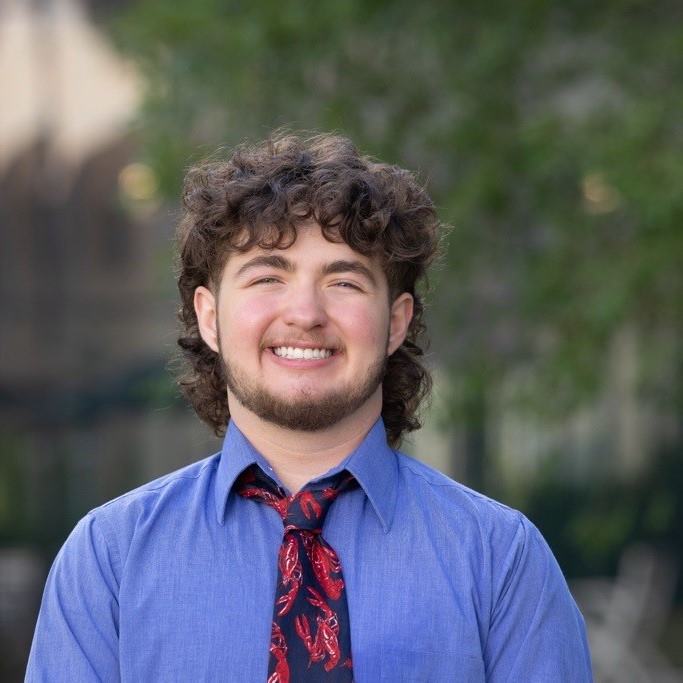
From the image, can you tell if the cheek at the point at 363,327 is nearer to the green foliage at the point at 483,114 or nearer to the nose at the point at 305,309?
the nose at the point at 305,309

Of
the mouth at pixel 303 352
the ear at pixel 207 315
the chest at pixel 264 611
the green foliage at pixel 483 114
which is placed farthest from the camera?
the green foliage at pixel 483 114

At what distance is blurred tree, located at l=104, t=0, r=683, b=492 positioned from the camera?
5.85m

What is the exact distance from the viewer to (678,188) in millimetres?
4922

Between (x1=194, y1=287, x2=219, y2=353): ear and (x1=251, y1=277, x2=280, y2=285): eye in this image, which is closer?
(x1=251, y1=277, x2=280, y2=285): eye

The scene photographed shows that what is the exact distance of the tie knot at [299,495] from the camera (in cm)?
229

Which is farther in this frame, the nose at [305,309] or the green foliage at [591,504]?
the green foliage at [591,504]

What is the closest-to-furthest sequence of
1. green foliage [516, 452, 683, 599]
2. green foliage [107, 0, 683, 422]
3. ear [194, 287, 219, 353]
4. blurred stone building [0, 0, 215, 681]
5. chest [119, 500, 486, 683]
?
chest [119, 500, 486, 683]
ear [194, 287, 219, 353]
green foliage [107, 0, 683, 422]
green foliage [516, 452, 683, 599]
blurred stone building [0, 0, 215, 681]

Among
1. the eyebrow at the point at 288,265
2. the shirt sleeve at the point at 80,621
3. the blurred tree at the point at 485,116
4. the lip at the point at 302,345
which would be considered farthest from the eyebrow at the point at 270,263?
the blurred tree at the point at 485,116

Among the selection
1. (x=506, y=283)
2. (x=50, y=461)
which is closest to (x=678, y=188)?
(x=506, y=283)

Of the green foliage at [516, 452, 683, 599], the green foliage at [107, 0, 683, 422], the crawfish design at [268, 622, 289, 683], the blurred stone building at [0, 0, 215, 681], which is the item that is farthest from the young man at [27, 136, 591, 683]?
the blurred stone building at [0, 0, 215, 681]

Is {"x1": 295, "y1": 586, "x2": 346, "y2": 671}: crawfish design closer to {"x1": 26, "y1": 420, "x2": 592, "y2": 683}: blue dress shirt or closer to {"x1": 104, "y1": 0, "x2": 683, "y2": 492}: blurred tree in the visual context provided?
{"x1": 26, "y1": 420, "x2": 592, "y2": 683}: blue dress shirt

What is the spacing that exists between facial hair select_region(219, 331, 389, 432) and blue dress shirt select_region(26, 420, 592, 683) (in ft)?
0.27

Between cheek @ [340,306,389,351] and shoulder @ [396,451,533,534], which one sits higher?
cheek @ [340,306,389,351]

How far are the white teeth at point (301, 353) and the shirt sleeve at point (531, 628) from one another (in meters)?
0.43
